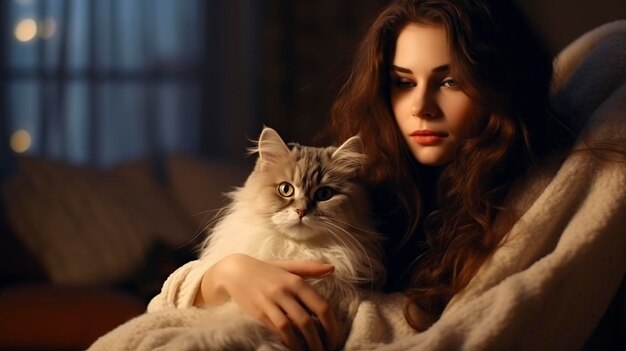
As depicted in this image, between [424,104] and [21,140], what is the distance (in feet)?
8.96

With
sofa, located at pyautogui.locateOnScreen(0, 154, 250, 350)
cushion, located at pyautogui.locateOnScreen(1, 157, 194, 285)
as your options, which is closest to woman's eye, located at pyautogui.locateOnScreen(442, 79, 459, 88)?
sofa, located at pyautogui.locateOnScreen(0, 154, 250, 350)

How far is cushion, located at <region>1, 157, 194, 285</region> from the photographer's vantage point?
272 centimetres

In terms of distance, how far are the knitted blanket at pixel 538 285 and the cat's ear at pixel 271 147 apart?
24 centimetres

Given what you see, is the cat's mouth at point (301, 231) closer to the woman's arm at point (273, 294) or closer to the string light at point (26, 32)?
the woman's arm at point (273, 294)

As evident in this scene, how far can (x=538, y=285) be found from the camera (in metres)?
0.99

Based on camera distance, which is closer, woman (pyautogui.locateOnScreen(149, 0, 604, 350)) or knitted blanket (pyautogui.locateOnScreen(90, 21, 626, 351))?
knitted blanket (pyautogui.locateOnScreen(90, 21, 626, 351))

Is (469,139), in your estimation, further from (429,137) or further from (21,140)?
(21,140)

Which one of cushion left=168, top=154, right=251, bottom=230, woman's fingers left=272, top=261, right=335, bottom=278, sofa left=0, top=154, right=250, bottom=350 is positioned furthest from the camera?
cushion left=168, top=154, right=251, bottom=230

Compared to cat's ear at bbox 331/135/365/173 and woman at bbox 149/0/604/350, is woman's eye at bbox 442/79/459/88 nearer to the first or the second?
woman at bbox 149/0/604/350

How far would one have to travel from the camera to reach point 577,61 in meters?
1.52

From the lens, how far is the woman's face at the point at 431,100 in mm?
1181

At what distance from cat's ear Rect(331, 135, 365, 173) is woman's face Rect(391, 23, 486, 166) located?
0.28ft

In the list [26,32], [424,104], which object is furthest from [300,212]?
[26,32]

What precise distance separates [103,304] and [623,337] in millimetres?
1762
